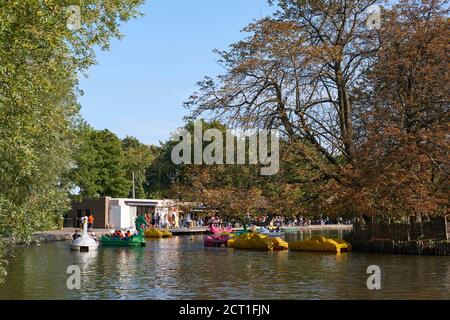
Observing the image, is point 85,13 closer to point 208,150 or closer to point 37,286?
point 37,286

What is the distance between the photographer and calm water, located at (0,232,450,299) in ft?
60.1

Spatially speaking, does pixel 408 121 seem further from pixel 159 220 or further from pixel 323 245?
pixel 159 220

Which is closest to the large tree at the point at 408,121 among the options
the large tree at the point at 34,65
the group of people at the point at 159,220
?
the large tree at the point at 34,65

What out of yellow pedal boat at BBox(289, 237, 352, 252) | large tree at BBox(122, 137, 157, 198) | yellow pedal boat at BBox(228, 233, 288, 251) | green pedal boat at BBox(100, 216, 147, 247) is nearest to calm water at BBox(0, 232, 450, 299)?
yellow pedal boat at BBox(289, 237, 352, 252)

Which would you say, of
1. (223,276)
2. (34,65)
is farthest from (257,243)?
(34,65)

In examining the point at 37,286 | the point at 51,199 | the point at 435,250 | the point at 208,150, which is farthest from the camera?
the point at 208,150

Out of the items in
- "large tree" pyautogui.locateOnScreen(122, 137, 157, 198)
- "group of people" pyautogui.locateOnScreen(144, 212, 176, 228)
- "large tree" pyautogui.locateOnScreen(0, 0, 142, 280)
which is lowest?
"group of people" pyautogui.locateOnScreen(144, 212, 176, 228)

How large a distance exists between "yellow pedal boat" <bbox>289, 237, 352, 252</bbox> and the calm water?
49.6 inches

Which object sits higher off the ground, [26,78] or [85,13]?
[85,13]

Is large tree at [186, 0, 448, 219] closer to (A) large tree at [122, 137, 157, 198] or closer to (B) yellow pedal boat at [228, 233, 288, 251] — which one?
(B) yellow pedal boat at [228, 233, 288, 251]

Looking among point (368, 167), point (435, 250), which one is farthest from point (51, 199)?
point (435, 250)

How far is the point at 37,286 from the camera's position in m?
19.9

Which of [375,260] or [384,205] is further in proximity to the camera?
[384,205]

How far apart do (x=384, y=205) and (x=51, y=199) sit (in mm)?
22360
